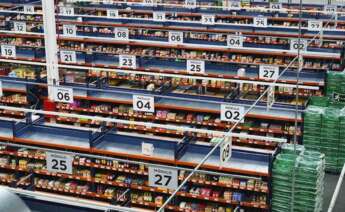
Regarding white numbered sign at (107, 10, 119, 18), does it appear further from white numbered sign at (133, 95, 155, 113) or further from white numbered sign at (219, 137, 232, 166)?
white numbered sign at (219, 137, 232, 166)

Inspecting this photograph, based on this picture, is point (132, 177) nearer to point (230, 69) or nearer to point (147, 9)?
point (230, 69)

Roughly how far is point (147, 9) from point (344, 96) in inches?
418

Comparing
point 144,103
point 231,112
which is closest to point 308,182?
point 231,112

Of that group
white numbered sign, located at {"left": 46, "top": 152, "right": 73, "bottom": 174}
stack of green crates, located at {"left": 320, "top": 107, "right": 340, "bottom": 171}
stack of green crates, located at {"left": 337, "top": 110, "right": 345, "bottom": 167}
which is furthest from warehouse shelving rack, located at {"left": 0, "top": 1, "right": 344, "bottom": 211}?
stack of green crates, located at {"left": 337, "top": 110, "right": 345, "bottom": 167}

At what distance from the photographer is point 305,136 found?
11141 mm

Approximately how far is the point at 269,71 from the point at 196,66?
1797 millimetres

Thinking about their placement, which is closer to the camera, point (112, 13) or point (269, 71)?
point (269, 71)

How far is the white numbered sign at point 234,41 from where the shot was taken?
14.9m

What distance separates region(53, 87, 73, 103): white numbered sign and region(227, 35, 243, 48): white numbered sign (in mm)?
5779

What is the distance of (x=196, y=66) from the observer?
12.8 meters

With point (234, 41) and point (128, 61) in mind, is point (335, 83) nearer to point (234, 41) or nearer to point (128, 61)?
point (234, 41)

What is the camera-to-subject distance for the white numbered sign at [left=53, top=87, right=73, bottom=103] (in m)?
10.7

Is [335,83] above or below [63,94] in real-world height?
below

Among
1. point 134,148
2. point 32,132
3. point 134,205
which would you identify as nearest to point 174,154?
point 134,148
